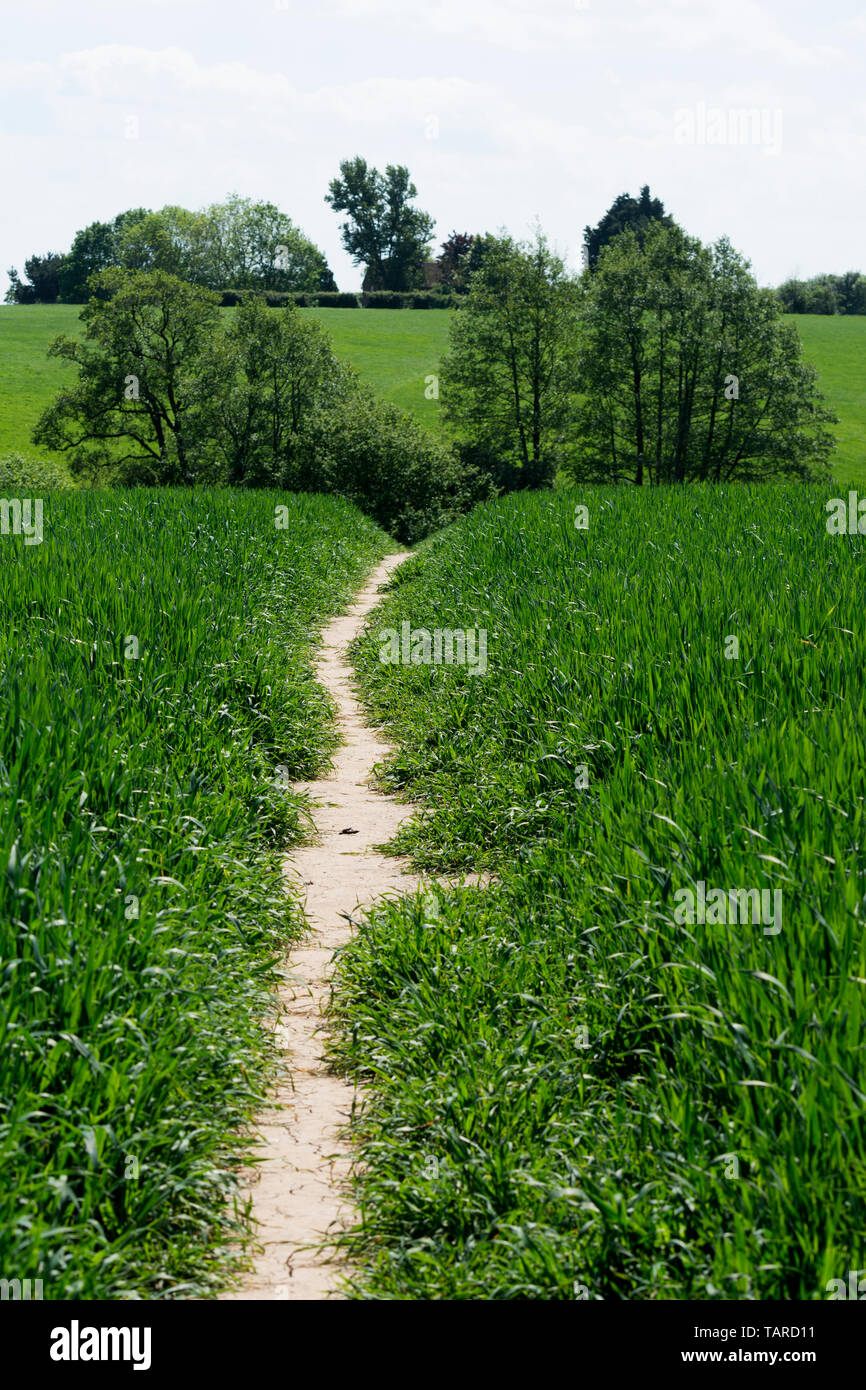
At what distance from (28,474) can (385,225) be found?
81359 millimetres

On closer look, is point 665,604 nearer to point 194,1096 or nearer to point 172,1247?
point 194,1096

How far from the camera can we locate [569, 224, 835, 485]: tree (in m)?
42.9

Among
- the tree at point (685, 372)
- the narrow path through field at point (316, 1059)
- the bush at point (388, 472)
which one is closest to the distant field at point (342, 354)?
the tree at point (685, 372)

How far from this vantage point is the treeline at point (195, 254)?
44.3 meters

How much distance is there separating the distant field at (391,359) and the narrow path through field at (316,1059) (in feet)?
138

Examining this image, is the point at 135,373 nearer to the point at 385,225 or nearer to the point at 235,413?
the point at 235,413

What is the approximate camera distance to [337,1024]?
169 inches

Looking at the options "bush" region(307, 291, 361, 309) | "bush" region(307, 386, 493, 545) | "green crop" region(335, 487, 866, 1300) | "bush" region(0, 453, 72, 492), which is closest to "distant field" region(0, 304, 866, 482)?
"bush" region(307, 291, 361, 309)

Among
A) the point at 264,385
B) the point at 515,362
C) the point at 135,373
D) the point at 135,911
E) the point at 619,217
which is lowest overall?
the point at 135,911

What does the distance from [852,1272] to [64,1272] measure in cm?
190

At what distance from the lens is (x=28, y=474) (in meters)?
34.6

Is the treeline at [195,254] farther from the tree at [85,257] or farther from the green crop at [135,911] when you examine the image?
the green crop at [135,911]

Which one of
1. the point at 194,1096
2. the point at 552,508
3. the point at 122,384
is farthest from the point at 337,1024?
the point at 122,384

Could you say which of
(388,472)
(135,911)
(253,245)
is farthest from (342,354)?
(135,911)
